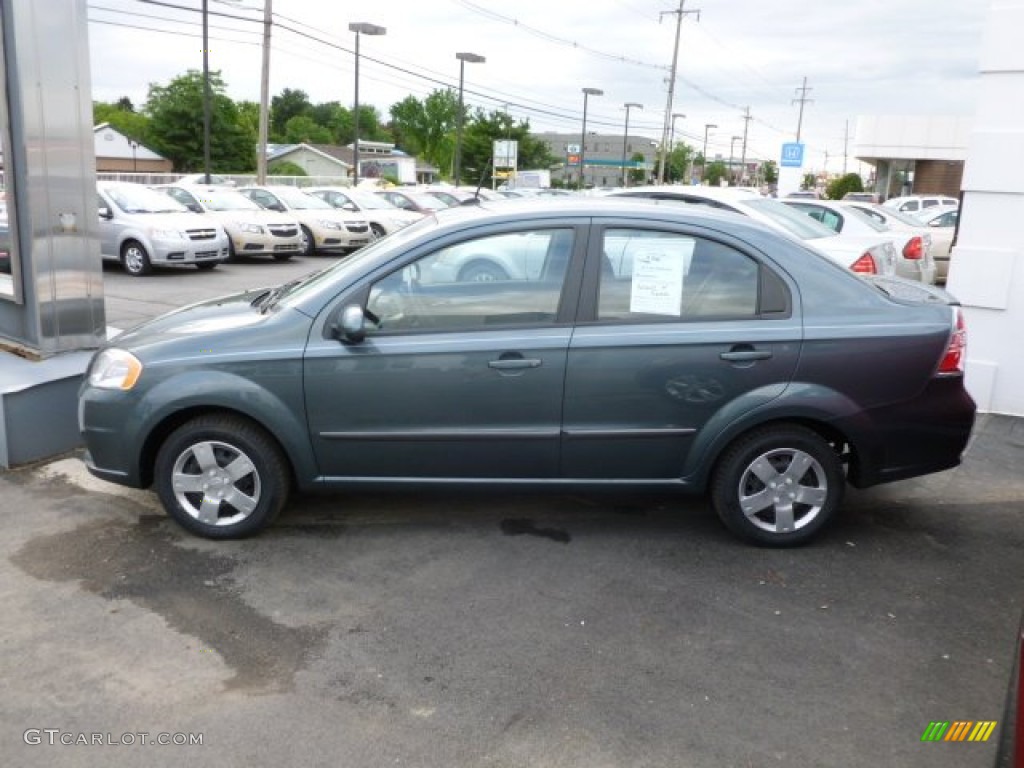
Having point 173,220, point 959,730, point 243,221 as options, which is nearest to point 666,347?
point 959,730

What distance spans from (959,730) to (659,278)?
229 centimetres

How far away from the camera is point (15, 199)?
5.72 m

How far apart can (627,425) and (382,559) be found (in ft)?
4.41

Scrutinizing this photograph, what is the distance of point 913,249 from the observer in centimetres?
1130

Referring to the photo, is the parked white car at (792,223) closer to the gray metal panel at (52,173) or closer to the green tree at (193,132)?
the gray metal panel at (52,173)

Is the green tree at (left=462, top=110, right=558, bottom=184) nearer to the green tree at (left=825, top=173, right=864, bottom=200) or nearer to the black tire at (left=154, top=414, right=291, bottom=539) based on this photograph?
the green tree at (left=825, top=173, right=864, bottom=200)

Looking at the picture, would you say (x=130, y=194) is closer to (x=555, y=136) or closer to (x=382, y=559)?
(x=382, y=559)

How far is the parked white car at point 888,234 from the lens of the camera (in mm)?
11156

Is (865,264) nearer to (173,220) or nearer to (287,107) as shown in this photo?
(173,220)

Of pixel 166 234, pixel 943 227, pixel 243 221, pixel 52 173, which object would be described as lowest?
pixel 166 234

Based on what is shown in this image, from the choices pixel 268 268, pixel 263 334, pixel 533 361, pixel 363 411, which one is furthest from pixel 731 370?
pixel 268 268

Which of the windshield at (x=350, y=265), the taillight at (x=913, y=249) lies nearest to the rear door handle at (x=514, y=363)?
the windshield at (x=350, y=265)

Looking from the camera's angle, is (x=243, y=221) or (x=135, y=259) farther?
(x=243, y=221)

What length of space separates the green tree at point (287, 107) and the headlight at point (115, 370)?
132 m
